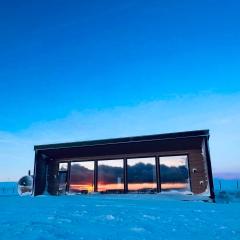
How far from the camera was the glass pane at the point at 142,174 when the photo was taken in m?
17.9

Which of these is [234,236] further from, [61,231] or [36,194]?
[36,194]

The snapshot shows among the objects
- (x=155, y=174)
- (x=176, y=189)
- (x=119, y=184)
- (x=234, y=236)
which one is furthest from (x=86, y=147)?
(x=234, y=236)

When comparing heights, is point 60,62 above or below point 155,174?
above

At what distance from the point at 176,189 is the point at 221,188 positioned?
3317 millimetres

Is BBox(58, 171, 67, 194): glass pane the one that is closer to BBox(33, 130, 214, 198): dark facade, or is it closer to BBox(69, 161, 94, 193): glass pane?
BBox(33, 130, 214, 198): dark facade

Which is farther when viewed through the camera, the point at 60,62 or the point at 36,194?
the point at 36,194

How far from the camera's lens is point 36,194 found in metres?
19.3

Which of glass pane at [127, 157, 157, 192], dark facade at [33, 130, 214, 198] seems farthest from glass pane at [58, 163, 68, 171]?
glass pane at [127, 157, 157, 192]

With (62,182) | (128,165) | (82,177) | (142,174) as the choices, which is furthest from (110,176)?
(62,182)

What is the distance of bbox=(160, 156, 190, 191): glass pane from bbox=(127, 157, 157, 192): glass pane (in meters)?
0.68

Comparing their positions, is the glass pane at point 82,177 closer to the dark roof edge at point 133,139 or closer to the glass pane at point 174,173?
the dark roof edge at point 133,139

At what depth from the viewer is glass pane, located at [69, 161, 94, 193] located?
65.3ft

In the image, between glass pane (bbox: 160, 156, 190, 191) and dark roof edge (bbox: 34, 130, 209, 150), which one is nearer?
dark roof edge (bbox: 34, 130, 209, 150)

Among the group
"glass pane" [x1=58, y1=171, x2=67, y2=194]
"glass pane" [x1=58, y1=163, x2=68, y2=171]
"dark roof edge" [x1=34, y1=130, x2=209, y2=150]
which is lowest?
"glass pane" [x1=58, y1=171, x2=67, y2=194]
